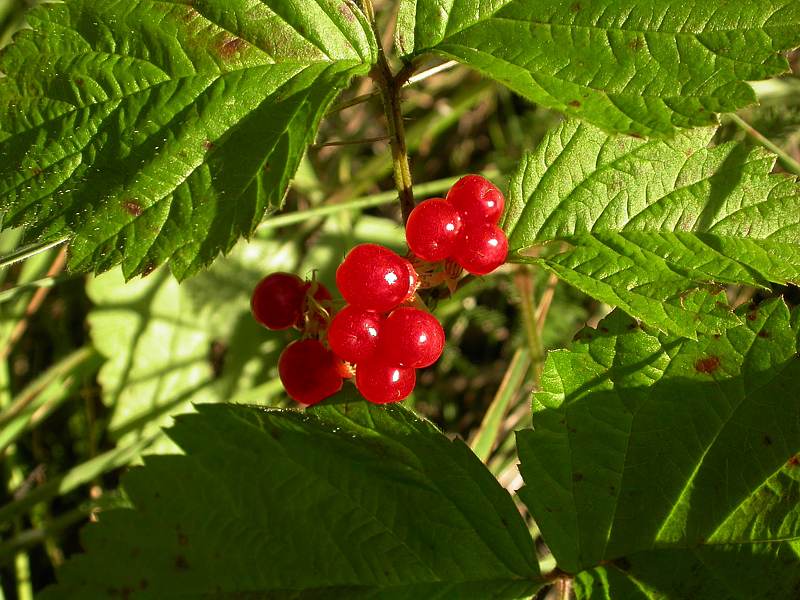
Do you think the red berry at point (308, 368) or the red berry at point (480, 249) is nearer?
the red berry at point (480, 249)

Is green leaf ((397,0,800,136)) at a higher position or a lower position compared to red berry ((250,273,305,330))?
higher

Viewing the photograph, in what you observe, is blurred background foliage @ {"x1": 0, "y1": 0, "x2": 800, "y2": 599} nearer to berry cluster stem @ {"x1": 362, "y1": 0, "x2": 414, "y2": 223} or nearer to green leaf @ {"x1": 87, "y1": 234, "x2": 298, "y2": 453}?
green leaf @ {"x1": 87, "y1": 234, "x2": 298, "y2": 453}

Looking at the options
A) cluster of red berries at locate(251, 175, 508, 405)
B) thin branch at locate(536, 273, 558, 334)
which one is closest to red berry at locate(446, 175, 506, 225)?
cluster of red berries at locate(251, 175, 508, 405)

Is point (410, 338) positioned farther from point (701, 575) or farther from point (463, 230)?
point (701, 575)

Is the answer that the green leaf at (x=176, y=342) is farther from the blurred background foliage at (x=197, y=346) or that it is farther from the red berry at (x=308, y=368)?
the red berry at (x=308, y=368)

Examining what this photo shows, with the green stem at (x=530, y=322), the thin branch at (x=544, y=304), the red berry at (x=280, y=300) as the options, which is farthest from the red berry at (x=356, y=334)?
the thin branch at (x=544, y=304)

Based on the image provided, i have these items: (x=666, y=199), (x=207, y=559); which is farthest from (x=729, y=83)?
(x=207, y=559)

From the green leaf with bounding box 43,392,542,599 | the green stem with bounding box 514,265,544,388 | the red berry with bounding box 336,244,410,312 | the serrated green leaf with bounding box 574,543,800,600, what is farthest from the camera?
the green stem with bounding box 514,265,544,388

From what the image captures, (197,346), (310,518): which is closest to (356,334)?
(310,518)
